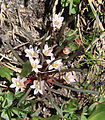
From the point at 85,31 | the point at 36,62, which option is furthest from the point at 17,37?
the point at 85,31

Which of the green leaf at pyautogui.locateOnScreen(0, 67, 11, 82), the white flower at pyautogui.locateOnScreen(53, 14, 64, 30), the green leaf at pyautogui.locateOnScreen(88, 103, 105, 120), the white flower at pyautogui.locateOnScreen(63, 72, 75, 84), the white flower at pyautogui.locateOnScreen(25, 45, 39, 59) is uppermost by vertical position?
the white flower at pyautogui.locateOnScreen(53, 14, 64, 30)

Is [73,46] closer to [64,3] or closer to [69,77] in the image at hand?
[69,77]

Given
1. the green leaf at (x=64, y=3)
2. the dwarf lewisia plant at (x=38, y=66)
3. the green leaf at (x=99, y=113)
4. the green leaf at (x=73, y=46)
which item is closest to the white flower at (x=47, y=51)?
the dwarf lewisia plant at (x=38, y=66)

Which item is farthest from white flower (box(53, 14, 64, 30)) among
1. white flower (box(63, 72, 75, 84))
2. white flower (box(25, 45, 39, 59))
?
white flower (box(63, 72, 75, 84))

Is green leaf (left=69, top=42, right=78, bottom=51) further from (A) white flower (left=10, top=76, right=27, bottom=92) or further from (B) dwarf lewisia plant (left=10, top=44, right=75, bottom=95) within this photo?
(A) white flower (left=10, top=76, right=27, bottom=92)

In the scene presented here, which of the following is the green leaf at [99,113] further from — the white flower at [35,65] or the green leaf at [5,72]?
the green leaf at [5,72]

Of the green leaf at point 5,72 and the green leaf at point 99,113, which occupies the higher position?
the green leaf at point 5,72

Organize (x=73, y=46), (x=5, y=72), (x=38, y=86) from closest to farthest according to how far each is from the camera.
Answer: (x=5, y=72) < (x=38, y=86) < (x=73, y=46)

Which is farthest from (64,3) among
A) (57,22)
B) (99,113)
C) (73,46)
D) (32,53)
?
(99,113)
